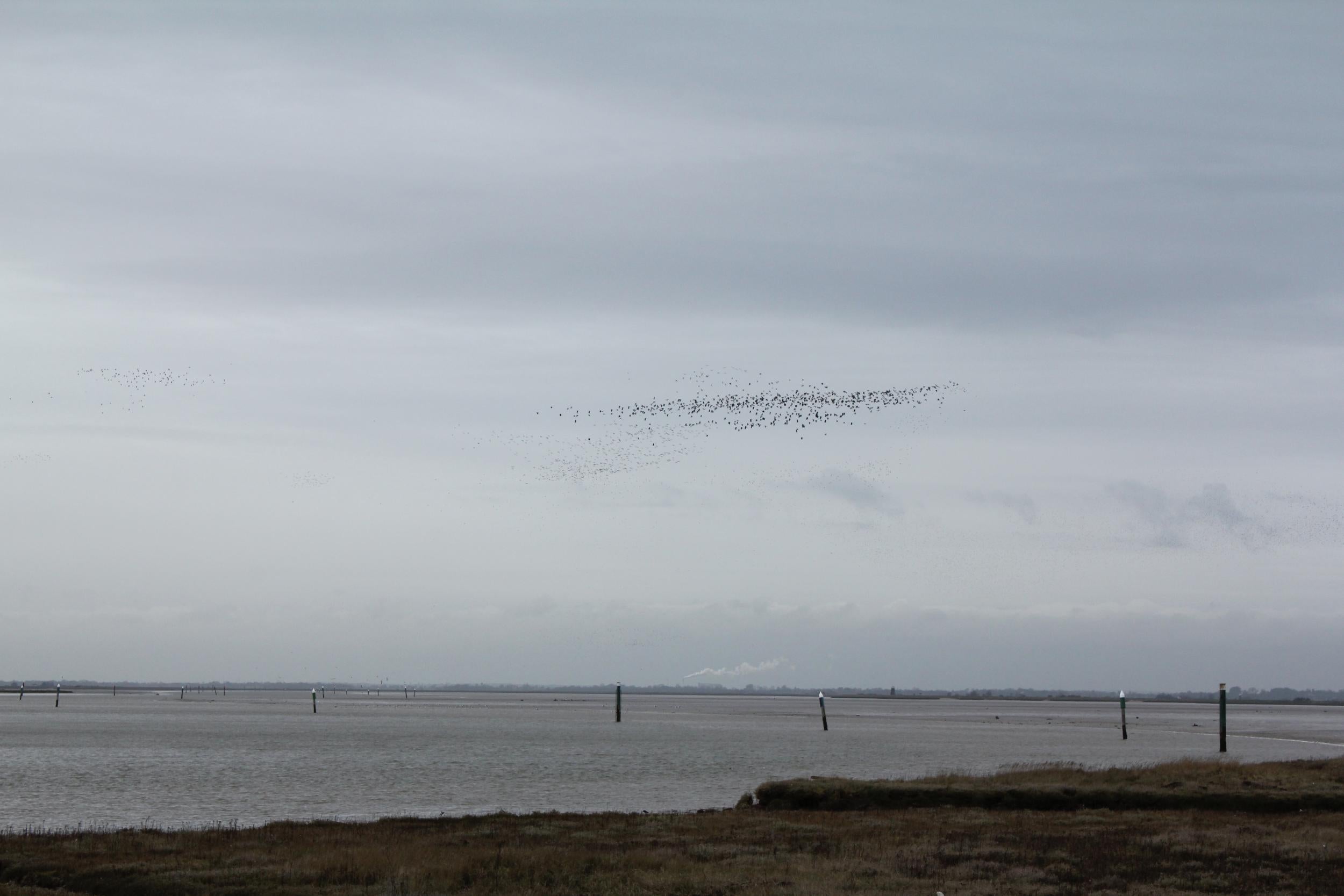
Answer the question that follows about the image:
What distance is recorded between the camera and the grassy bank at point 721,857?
2397 centimetres

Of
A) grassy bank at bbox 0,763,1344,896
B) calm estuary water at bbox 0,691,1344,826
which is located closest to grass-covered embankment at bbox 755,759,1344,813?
grassy bank at bbox 0,763,1344,896

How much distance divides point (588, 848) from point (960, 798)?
14.0m

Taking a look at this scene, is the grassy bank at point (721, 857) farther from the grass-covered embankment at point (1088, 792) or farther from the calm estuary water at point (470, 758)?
the calm estuary water at point (470, 758)

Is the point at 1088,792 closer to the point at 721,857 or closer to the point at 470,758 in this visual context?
the point at 721,857

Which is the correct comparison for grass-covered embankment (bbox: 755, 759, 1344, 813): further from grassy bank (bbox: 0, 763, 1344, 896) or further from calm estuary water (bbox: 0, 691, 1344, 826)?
calm estuary water (bbox: 0, 691, 1344, 826)

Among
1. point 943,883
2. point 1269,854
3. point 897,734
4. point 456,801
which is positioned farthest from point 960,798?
point 897,734

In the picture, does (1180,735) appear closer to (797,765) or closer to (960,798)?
(797,765)

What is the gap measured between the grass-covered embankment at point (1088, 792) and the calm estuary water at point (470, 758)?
760 cm

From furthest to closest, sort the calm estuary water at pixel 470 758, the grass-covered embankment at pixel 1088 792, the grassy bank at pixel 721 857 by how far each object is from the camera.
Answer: the calm estuary water at pixel 470 758 → the grass-covered embankment at pixel 1088 792 → the grassy bank at pixel 721 857

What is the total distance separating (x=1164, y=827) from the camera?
31.5 meters

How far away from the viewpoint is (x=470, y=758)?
76688 mm

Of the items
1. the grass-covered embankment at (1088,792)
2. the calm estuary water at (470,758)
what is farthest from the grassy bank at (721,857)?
the calm estuary water at (470,758)

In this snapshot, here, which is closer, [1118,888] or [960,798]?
[1118,888]

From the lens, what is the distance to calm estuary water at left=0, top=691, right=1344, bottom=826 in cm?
4688
